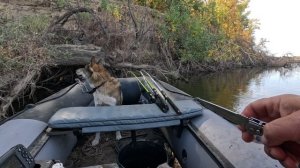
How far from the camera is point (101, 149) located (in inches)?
126

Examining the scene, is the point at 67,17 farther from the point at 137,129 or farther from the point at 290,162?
the point at 290,162

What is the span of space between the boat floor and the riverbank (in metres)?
1.26

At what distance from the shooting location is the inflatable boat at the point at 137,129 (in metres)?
1.83

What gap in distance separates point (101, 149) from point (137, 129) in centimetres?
104

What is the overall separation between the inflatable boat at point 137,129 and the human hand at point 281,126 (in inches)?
31.3

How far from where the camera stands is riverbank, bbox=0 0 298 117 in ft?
13.9

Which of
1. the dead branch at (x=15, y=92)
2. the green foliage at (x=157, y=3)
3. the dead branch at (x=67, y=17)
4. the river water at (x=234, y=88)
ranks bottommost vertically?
the river water at (x=234, y=88)

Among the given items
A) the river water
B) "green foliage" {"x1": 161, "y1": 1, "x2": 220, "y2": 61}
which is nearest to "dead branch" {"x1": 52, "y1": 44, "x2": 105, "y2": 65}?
the river water

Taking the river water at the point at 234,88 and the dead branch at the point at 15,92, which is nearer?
the dead branch at the point at 15,92

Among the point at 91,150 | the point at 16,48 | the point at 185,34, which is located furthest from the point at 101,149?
the point at 185,34

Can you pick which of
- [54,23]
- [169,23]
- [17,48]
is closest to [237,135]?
[17,48]

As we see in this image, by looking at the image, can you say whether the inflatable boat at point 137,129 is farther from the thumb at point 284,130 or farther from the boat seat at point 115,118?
the thumb at point 284,130

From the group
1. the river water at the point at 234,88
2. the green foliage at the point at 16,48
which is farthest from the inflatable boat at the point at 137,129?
the river water at the point at 234,88

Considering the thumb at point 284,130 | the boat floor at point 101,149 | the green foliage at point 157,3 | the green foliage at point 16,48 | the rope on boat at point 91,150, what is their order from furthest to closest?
the green foliage at point 157,3 < the green foliage at point 16,48 < the rope on boat at point 91,150 < the boat floor at point 101,149 < the thumb at point 284,130
